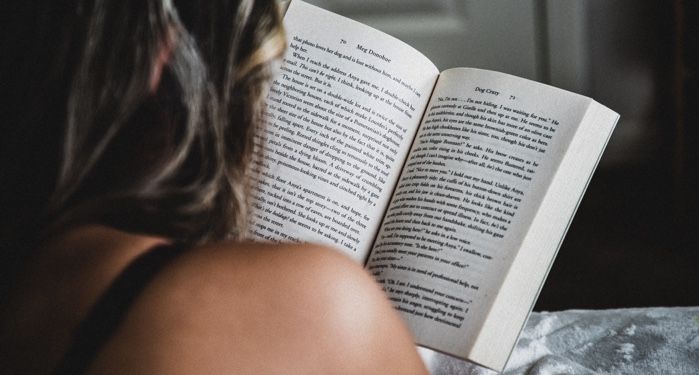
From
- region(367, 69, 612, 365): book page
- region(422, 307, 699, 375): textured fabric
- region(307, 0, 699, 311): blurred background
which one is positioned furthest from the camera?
region(307, 0, 699, 311): blurred background

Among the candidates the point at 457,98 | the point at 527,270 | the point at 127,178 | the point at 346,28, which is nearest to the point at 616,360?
the point at 527,270

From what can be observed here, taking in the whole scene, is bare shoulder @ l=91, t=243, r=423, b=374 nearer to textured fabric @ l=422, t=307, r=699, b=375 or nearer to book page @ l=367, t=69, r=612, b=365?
book page @ l=367, t=69, r=612, b=365

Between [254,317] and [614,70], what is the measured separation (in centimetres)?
170

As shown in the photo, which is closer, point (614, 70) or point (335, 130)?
point (335, 130)

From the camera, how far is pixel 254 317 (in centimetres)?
48

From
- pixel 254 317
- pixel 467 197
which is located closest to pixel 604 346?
pixel 467 197

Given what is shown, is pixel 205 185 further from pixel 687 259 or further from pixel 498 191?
pixel 687 259

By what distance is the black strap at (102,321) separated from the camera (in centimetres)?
46

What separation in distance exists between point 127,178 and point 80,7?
101 millimetres

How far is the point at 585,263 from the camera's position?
1640mm

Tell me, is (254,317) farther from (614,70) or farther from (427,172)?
(614,70)

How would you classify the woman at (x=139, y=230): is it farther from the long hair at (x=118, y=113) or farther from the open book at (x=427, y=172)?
the open book at (x=427, y=172)

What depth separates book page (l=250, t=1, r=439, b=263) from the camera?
80 cm

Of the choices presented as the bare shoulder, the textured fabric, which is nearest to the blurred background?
the textured fabric
